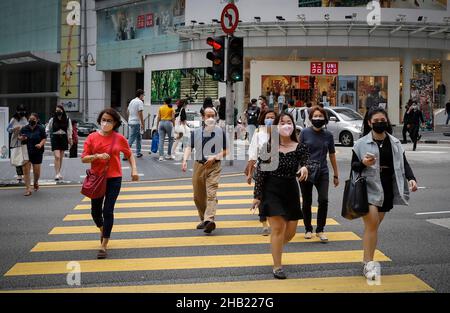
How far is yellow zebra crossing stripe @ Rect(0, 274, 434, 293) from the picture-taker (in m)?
5.88

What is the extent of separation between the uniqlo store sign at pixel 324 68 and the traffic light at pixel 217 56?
20621 millimetres

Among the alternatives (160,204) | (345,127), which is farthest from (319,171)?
(345,127)

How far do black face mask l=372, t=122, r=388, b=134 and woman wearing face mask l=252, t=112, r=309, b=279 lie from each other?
78 cm

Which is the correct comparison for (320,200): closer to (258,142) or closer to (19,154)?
(258,142)

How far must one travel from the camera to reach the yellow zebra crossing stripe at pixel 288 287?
588cm

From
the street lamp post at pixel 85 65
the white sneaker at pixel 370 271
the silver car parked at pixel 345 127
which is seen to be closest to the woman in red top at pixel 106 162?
the white sneaker at pixel 370 271

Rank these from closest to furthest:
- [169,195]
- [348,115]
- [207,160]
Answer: [207,160], [169,195], [348,115]

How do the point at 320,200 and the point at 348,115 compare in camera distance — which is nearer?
the point at 320,200

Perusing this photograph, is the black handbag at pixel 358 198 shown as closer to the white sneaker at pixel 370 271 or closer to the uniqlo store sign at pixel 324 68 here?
the white sneaker at pixel 370 271

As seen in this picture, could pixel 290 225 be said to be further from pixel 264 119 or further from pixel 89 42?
pixel 89 42

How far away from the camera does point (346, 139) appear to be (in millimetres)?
24078

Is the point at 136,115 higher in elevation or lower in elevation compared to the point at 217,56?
lower

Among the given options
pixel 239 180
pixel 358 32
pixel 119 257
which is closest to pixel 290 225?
pixel 119 257

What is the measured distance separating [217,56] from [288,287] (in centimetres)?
1021
